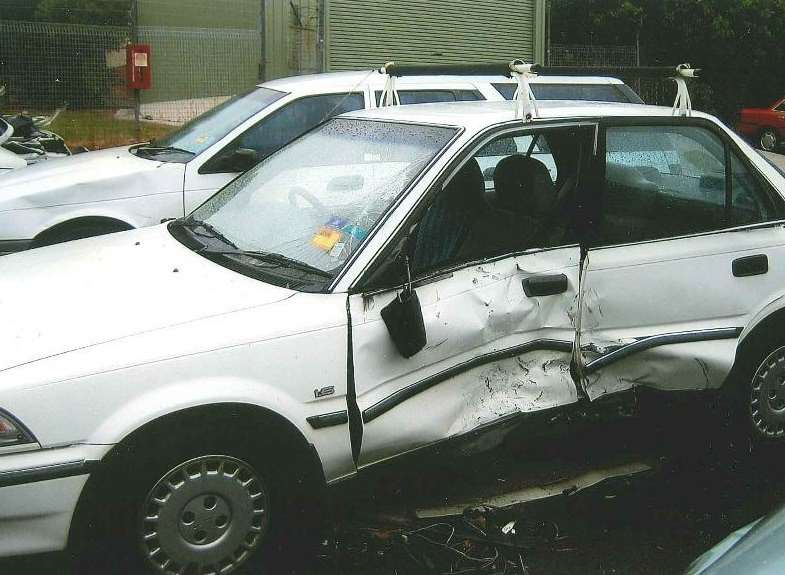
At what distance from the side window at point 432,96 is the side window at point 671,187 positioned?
3.61 metres

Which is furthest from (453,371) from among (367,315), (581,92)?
(581,92)

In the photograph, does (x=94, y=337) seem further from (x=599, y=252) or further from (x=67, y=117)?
(x=67, y=117)

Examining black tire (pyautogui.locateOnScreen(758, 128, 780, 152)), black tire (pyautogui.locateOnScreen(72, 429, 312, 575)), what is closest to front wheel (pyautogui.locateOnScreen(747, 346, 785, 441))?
black tire (pyautogui.locateOnScreen(72, 429, 312, 575))

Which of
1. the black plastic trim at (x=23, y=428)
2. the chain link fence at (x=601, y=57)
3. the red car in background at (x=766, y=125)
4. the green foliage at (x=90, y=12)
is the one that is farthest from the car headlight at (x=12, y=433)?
the red car in background at (x=766, y=125)

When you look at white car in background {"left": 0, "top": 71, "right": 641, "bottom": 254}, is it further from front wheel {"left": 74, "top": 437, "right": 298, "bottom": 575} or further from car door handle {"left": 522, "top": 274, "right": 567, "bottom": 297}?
front wheel {"left": 74, "top": 437, "right": 298, "bottom": 575}

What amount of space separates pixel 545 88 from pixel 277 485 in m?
6.11

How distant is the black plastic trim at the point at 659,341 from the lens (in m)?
3.88

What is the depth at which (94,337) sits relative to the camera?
10.00 ft

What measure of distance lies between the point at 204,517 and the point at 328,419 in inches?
20.2

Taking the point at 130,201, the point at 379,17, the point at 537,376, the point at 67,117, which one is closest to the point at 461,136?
the point at 537,376

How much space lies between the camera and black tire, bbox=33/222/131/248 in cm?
631

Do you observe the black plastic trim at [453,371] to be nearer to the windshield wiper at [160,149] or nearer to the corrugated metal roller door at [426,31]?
the windshield wiper at [160,149]

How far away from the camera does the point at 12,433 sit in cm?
283

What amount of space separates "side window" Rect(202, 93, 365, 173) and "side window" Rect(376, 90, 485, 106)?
517 mm
